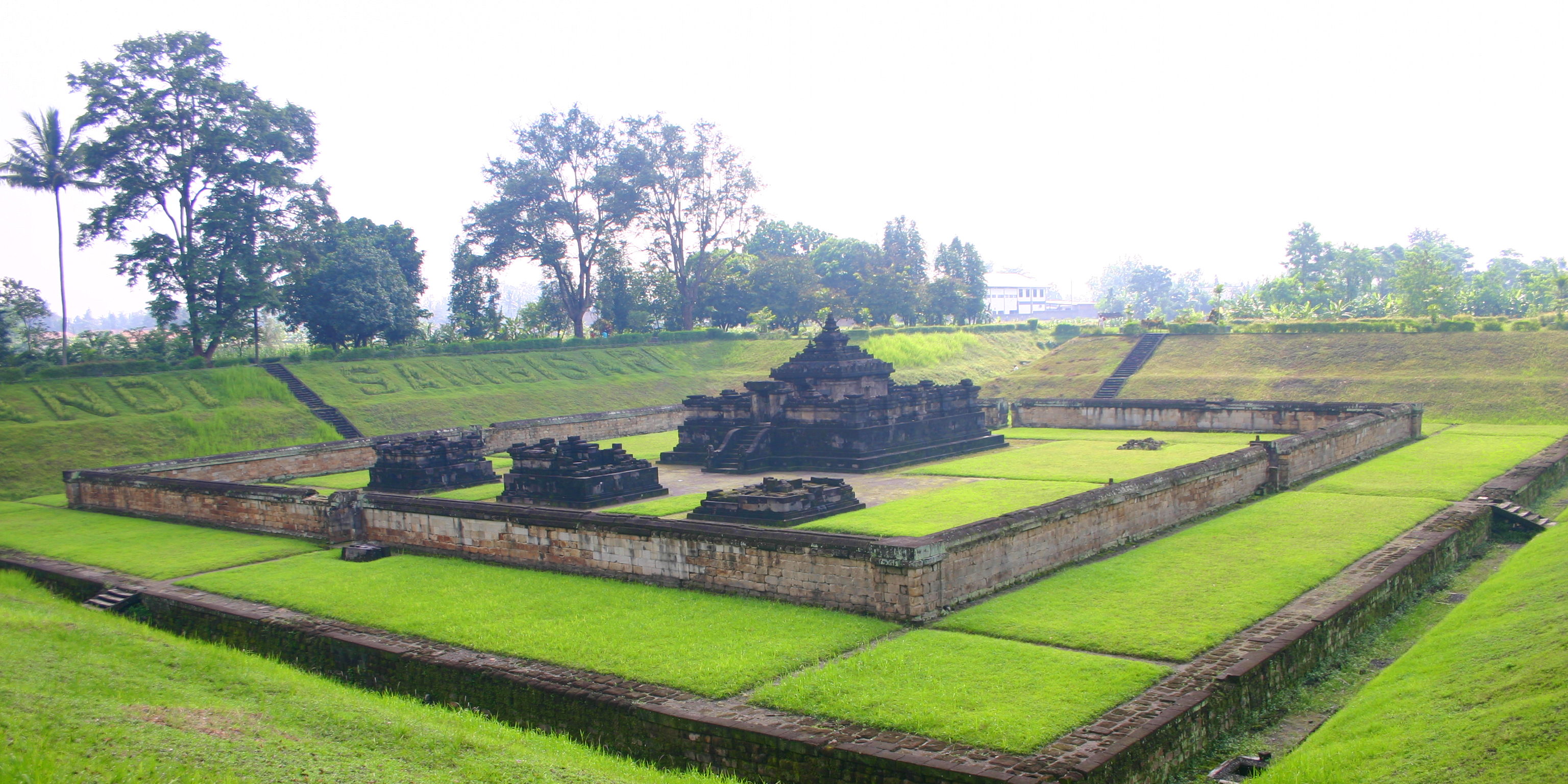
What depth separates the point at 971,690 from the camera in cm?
869

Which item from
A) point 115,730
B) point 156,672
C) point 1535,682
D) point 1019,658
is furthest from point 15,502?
point 1535,682

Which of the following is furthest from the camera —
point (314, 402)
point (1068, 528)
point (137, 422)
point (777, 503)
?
point (314, 402)

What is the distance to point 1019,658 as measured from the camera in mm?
9492

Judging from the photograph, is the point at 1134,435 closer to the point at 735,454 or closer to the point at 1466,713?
the point at 735,454

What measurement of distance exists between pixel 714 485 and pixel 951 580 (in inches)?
419

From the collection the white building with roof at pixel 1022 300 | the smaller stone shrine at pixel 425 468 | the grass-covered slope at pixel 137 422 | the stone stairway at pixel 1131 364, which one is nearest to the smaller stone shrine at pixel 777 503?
the smaller stone shrine at pixel 425 468

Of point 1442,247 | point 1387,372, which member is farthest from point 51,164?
point 1442,247

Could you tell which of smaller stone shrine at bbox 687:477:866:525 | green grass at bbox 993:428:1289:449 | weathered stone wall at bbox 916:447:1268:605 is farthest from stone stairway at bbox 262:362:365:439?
weathered stone wall at bbox 916:447:1268:605

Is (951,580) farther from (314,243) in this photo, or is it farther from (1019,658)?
(314,243)

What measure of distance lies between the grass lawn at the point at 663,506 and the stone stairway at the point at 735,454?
388 cm

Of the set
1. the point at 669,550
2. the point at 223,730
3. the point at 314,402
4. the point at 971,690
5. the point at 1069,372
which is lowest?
the point at 971,690

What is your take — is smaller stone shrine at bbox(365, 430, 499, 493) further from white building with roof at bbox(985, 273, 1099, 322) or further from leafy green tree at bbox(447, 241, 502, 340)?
white building with roof at bbox(985, 273, 1099, 322)

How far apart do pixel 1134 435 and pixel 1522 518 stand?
44.8 ft

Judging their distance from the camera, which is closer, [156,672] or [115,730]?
[115,730]
